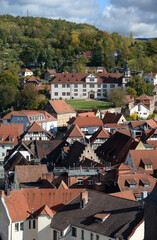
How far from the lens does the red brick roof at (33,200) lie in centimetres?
2948

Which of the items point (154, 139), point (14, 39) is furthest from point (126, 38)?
point (154, 139)

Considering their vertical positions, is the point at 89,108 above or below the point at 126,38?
below

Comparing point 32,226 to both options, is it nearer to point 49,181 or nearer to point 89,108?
point 49,181

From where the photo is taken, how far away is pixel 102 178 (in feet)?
130

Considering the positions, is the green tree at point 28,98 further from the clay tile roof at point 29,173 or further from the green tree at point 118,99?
the clay tile roof at point 29,173

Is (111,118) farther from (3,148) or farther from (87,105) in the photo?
(3,148)

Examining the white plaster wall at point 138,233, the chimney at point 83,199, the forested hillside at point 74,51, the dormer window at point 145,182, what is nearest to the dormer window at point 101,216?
the chimney at point 83,199

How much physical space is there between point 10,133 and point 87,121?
470 inches

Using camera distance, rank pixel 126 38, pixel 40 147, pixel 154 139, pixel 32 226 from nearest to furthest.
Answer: pixel 32 226 < pixel 40 147 < pixel 154 139 < pixel 126 38

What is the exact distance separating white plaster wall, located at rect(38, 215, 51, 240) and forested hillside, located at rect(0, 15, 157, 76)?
7762 centimetres

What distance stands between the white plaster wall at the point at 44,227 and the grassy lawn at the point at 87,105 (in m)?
55.8

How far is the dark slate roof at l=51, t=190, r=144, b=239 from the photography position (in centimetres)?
2500

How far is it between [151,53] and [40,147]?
75423 millimetres

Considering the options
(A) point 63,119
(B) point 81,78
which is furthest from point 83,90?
(A) point 63,119
